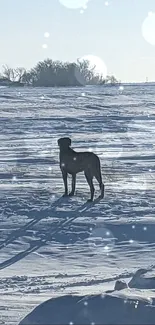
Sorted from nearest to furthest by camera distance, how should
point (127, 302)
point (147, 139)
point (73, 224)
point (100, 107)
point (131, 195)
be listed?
point (127, 302) → point (73, 224) → point (131, 195) → point (147, 139) → point (100, 107)

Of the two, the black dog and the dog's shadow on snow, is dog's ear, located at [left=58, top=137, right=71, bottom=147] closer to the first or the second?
the black dog

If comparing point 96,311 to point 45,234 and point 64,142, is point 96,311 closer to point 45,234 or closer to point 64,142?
point 45,234

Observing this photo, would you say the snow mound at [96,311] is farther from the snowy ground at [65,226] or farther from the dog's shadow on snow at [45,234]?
the dog's shadow on snow at [45,234]

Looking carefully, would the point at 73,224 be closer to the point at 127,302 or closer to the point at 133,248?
the point at 133,248

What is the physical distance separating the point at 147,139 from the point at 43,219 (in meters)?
19.4

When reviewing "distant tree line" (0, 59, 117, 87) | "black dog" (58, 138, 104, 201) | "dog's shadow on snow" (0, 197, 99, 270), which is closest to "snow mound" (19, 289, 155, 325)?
"dog's shadow on snow" (0, 197, 99, 270)

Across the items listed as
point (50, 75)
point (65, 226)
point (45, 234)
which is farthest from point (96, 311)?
point (50, 75)

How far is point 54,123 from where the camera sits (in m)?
37.4

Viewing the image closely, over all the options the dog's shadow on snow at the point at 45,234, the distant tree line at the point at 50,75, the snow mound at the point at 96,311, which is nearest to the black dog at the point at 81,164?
the dog's shadow on snow at the point at 45,234

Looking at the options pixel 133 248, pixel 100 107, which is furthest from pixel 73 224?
pixel 100 107

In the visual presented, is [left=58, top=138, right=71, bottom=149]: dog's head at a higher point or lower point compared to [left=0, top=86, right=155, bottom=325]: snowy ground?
higher

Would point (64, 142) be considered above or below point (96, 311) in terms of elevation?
above

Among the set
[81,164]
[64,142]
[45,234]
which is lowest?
[45,234]

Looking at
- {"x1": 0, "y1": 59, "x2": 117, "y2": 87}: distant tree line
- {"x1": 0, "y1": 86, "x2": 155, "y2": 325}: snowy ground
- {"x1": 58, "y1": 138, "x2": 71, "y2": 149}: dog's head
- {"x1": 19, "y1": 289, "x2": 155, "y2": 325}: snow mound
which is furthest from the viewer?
{"x1": 0, "y1": 59, "x2": 117, "y2": 87}: distant tree line
